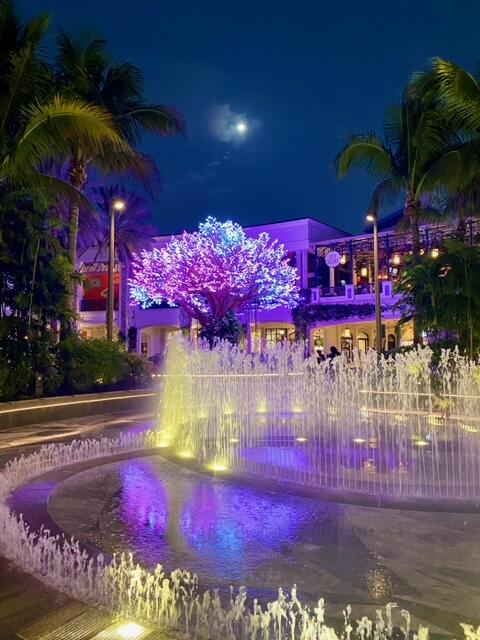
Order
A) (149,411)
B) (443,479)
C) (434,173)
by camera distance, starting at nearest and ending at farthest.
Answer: (443,479), (149,411), (434,173)

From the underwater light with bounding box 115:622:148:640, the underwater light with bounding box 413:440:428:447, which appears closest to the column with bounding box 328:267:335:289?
the underwater light with bounding box 413:440:428:447

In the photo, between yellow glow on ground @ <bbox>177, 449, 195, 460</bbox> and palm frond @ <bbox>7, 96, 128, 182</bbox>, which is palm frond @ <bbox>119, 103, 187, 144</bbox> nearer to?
palm frond @ <bbox>7, 96, 128, 182</bbox>

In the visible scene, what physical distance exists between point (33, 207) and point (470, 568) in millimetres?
13540

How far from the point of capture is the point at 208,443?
10062 millimetres

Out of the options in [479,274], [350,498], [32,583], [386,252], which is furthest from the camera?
[386,252]

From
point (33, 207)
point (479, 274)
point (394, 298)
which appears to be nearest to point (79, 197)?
point (33, 207)

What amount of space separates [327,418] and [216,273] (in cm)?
1987

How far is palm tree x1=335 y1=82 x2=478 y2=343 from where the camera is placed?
16.6m

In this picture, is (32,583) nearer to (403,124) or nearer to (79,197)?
(79,197)

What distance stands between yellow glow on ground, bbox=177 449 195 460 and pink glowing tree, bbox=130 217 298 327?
2199 centimetres

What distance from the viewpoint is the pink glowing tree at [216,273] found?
32.0 meters

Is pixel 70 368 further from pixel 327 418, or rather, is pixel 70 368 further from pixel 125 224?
pixel 125 224

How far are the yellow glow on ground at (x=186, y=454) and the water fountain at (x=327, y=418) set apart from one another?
0.02 m

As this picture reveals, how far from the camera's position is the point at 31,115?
40.3 ft
